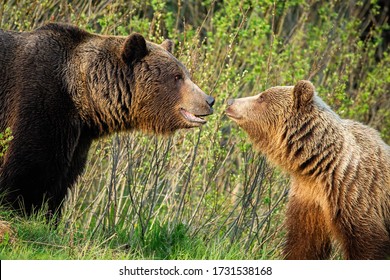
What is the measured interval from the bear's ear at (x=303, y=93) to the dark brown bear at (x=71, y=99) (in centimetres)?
81

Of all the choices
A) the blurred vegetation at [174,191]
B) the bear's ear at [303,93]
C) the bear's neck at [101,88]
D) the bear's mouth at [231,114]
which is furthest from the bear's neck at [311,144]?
the bear's neck at [101,88]

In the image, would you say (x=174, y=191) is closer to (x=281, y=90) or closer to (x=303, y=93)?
(x=281, y=90)

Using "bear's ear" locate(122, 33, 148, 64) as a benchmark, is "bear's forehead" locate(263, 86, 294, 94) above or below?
below

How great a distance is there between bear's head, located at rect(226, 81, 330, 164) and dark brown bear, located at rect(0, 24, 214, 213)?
0.55 metres

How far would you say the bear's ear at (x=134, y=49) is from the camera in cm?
830

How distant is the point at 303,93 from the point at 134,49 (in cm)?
165

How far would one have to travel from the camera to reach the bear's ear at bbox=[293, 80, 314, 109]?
27.4 ft

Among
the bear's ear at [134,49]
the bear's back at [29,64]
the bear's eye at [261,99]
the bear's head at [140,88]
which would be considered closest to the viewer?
the bear's back at [29,64]

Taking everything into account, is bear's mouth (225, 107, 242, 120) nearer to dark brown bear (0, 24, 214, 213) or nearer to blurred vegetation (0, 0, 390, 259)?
dark brown bear (0, 24, 214, 213)

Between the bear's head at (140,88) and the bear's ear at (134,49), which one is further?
the bear's head at (140,88)

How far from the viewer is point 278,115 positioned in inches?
338

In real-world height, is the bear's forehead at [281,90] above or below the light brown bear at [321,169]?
above

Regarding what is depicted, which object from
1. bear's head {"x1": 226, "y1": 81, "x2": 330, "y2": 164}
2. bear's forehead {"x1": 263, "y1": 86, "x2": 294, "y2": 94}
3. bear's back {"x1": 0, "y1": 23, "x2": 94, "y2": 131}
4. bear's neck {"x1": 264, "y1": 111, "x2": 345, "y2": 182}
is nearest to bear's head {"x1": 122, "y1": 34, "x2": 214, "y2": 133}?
bear's head {"x1": 226, "y1": 81, "x2": 330, "y2": 164}

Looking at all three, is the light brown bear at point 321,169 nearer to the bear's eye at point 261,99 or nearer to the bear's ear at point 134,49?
the bear's eye at point 261,99
